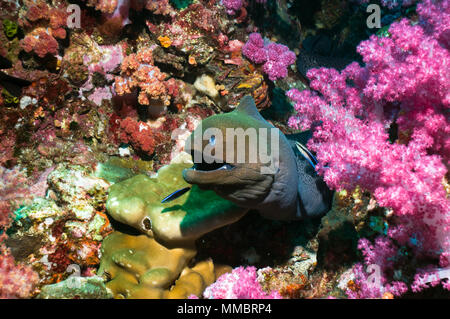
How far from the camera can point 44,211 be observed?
306 cm

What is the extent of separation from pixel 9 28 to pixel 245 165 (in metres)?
3.32

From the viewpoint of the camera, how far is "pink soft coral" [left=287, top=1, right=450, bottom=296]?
208cm

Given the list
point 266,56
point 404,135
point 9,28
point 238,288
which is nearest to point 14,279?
point 238,288

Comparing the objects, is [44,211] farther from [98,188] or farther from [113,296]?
[113,296]

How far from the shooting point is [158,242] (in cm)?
302

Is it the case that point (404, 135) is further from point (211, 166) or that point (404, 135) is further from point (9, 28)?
point (9, 28)

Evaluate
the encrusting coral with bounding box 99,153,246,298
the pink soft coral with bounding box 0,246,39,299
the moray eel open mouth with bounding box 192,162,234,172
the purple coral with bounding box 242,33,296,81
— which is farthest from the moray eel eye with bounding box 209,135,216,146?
the purple coral with bounding box 242,33,296,81

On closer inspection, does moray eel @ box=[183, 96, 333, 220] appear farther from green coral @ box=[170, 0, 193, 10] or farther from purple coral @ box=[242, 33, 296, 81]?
green coral @ box=[170, 0, 193, 10]

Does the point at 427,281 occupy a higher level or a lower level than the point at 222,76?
lower

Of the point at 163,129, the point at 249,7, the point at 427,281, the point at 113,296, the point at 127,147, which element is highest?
the point at 249,7

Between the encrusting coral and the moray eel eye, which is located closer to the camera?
the moray eel eye

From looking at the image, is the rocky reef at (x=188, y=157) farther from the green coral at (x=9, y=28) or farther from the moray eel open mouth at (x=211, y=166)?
the moray eel open mouth at (x=211, y=166)
